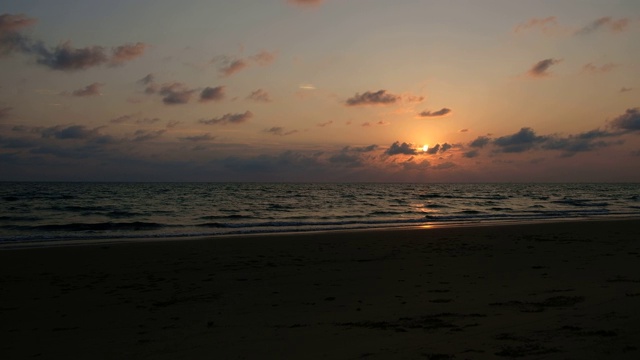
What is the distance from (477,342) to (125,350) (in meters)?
4.38

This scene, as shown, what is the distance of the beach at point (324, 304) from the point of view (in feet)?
19.2

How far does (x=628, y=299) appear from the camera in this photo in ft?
25.9

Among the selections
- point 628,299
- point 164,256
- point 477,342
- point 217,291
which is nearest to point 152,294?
point 217,291

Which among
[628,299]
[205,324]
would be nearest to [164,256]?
[205,324]

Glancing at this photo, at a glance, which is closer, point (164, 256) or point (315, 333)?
point (315, 333)

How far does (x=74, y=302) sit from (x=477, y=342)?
22.9 feet

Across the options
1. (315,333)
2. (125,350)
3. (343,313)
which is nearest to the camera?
(125,350)

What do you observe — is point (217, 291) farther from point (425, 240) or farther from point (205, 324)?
point (425, 240)

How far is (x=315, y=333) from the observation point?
6.48m

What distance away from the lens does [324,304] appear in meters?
8.17

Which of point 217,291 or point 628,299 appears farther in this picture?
point 217,291

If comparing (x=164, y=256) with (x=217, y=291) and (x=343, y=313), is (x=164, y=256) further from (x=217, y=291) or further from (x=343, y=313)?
(x=343, y=313)

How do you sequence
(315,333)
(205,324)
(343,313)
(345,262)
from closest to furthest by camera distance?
(315,333)
(205,324)
(343,313)
(345,262)

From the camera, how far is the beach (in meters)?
5.86
